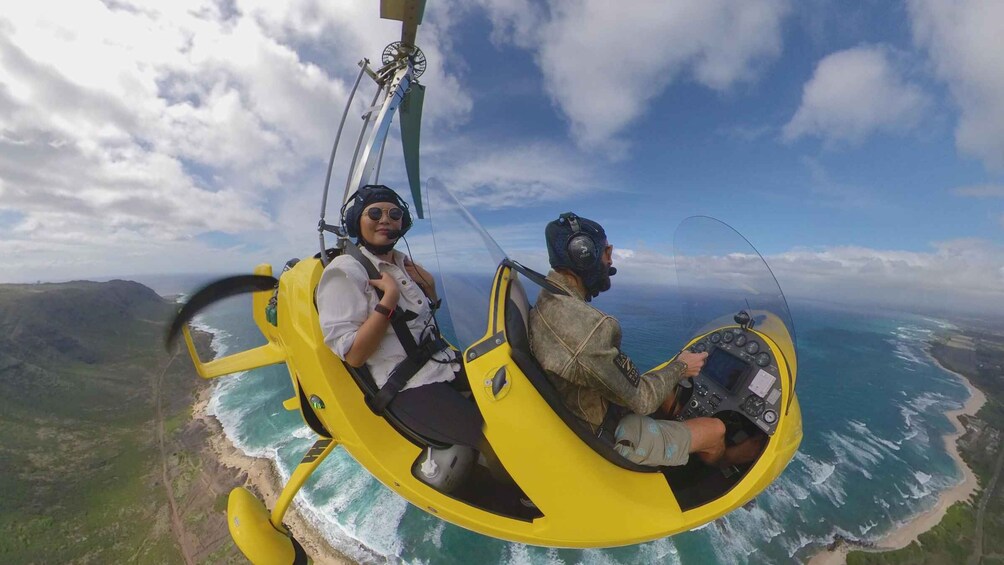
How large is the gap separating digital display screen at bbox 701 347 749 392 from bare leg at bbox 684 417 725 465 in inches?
24.4

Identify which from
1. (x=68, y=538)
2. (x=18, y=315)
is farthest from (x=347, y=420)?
(x=18, y=315)

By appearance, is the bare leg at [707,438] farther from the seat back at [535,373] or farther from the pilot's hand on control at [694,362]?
the seat back at [535,373]

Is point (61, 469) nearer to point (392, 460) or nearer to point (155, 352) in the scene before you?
point (155, 352)

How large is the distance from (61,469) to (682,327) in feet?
203

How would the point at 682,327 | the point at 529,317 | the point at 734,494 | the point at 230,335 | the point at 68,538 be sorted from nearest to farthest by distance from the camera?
the point at 529,317 → the point at 734,494 → the point at 682,327 → the point at 68,538 → the point at 230,335

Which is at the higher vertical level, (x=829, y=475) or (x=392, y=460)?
(x=392, y=460)

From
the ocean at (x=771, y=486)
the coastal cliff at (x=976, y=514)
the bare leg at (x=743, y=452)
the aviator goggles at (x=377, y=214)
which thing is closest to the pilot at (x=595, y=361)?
the bare leg at (x=743, y=452)

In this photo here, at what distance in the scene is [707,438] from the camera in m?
2.76

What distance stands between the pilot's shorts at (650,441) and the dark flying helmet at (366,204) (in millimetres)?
2271

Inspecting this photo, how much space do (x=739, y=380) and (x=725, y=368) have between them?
172 millimetres

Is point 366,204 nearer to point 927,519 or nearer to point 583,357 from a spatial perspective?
point 583,357

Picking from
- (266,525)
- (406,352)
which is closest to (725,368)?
(406,352)

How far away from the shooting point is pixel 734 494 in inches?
96.5

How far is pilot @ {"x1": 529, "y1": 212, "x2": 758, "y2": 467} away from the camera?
1977 mm
